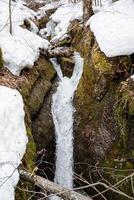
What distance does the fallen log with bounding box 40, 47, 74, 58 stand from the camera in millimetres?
9737

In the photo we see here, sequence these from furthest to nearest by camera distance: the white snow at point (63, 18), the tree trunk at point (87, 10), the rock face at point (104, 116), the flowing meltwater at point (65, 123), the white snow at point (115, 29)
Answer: the white snow at point (63, 18) < the tree trunk at point (87, 10) < the flowing meltwater at point (65, 123) < the white snow at point (115, 29) < the rock face at point (104, 116)

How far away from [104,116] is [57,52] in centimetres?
322

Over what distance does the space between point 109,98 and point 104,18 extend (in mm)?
2854

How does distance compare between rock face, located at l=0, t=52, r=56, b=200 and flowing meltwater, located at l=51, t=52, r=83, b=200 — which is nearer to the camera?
rock face, located at l=0, t=52, r=56, b=200

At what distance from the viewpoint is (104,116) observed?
734 cm

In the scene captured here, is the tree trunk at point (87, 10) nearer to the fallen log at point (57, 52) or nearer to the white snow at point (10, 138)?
the fallen log at point (57, 52)

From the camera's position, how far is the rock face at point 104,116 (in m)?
6.72

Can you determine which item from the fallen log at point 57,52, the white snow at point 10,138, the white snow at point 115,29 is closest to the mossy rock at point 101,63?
the white snow at point 115,29

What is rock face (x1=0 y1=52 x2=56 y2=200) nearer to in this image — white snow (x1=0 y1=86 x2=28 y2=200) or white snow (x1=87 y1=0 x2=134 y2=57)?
white snow (x1=0 y1=86 x2=28 y2=200)

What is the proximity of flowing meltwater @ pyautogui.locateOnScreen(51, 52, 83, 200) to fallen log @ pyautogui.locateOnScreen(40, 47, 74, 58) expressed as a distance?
31cm

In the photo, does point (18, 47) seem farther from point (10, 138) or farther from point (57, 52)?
point (10, 138)

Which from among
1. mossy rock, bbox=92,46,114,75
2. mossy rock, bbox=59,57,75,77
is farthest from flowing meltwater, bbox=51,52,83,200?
mossy rock, bbox=92,46,114,75

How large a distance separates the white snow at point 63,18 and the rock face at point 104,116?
402cm

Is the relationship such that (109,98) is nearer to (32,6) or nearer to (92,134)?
(92,134)
